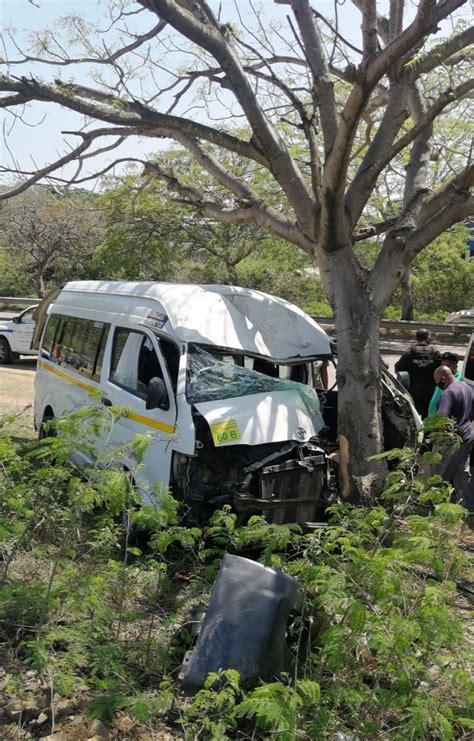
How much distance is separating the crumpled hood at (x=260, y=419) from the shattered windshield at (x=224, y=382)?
0.07 meters

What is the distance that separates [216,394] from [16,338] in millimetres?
13152

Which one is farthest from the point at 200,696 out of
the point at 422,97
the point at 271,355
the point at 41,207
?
the point at 41,207

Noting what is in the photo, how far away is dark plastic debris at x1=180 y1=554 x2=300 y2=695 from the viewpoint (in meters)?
3.48

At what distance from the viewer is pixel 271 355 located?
639cm

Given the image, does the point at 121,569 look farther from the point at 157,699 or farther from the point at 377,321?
the point at 377,321

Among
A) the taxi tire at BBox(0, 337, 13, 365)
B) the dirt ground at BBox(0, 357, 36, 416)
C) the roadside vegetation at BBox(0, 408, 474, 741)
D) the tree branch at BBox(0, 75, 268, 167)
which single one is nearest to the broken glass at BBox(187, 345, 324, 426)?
the roadside vegetation at BBox(0, 408, 474, 741)

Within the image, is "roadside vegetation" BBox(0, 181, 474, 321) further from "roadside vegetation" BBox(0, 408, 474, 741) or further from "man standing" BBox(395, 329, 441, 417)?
"roadside vegetation" BBox(0, 408, 474, 741)

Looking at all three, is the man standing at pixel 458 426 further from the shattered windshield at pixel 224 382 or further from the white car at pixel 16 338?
the white car at pixel 16 338

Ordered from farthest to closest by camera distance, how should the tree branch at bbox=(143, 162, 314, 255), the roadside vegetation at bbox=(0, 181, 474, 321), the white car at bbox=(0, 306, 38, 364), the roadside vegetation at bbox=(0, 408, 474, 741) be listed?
the roadside vegetation at bbox=(0, 181, 474, 321) < the white car at bbox=(0, 306, 38, 364) < the tree branch at bbox=(143, 162, 314, 255) < the roadside vegetation at bbox=(0, 408, 474, 741)

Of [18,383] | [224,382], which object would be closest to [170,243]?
[18,383]

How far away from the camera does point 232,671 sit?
3193 millimetres

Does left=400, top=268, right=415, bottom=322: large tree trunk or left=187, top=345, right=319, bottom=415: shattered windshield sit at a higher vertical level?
left=400, top=268, right=415, bottom=322: large tree trunk

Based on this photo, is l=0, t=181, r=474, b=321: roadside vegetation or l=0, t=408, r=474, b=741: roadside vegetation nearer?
l=0, t=408, r=474, b=741: roadside vegetation

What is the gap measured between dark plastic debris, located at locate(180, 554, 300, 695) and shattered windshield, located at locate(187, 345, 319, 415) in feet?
6.58
